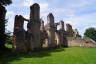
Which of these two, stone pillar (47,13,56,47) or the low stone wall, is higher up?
stone pillar (47,13,56,47)

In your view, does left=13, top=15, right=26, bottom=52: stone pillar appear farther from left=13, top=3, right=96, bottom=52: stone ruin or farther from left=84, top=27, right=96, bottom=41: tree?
left=84, top=27, right=96, bottom=41: tree

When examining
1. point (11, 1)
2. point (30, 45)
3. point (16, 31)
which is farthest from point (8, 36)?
point (11, 1)

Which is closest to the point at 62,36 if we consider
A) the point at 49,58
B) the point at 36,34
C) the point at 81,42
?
the point at 81,42

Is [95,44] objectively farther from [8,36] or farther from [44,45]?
[8,36]

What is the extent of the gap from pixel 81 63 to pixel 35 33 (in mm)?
17181

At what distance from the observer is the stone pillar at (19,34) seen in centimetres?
3000

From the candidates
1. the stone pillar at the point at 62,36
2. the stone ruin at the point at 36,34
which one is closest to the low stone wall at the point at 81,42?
the stone ruin at the point at 36,34

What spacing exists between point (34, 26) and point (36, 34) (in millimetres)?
1454

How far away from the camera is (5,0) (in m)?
31.6

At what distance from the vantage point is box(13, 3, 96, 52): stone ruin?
1202 inches

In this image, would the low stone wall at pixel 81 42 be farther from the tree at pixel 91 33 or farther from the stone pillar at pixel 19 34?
the tree at pixel 91 33

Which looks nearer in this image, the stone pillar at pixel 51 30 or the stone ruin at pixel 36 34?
the stone ruin at pixel 36 34

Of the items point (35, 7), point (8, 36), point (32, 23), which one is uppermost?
point (35, 7)

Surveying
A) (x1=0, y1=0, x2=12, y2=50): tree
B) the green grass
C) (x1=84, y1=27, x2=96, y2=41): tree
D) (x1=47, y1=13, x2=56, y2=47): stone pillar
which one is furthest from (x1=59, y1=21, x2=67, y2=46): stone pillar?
(x1=84, y1=27, x2=96, y2=41): tree
